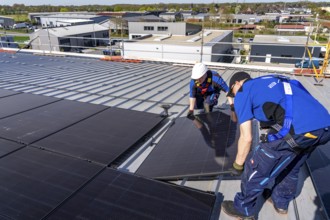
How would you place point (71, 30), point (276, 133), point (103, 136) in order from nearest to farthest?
point (276, 133)
point (103, 136)
point (71, 30)

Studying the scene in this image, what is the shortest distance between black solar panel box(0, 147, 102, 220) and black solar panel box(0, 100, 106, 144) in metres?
0.59

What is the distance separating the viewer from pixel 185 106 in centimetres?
603

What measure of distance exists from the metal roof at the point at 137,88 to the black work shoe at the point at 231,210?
0.07m

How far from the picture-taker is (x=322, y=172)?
347 cm

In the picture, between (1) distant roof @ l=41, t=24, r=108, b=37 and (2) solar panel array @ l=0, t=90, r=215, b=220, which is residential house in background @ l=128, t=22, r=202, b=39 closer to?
(1) distant roof @ l=41, t=24, r=108, b=37

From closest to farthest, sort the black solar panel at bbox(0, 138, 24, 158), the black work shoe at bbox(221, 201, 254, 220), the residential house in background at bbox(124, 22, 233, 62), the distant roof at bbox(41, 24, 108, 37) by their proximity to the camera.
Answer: the black work shoe at bbox(221, 201, 254, 220), the black solar panel at bbox(0, 138, 24, 158), the residential house in background at bbox(124, 22, 233, 62), the distant roof at bbox(41, 24, 108, 37)

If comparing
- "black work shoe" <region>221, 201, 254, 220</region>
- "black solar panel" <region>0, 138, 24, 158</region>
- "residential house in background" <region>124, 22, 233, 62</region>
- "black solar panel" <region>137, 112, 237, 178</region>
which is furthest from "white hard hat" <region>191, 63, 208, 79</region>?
"residential house in background" <region>124, 22, 233, 62</region>

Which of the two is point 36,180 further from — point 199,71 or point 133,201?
point 199,71

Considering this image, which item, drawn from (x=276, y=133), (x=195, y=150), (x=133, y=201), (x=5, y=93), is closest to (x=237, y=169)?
(x=276, y=133)

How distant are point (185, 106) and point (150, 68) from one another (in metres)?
5.24

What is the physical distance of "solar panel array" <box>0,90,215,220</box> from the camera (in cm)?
253

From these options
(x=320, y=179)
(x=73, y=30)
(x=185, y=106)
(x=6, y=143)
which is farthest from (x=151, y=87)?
(x=73, y=30)

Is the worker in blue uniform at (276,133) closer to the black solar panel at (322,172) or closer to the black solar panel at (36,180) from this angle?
the black solar panel at (322,172)

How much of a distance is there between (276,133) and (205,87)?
106 inches
